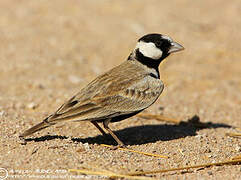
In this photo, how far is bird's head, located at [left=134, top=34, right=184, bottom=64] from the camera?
6191mm

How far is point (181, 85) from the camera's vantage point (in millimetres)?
9445

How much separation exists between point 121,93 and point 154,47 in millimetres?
1012

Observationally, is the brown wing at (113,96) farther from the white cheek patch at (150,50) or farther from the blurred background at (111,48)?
the blurred background at (111,48)

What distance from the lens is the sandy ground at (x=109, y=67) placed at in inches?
195

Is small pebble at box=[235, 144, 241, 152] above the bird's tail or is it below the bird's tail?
below

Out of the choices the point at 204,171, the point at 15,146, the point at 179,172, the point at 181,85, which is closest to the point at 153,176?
the point at 179,172

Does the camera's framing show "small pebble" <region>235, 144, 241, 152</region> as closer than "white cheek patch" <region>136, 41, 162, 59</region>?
Yes

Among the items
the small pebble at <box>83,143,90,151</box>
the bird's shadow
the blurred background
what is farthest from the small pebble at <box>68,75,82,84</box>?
the small pebble at <box>83,143,90,151</box>

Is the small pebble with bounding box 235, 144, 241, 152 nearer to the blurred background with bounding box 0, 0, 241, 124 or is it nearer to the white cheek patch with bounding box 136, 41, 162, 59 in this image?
the white cheek patch with bounding box 136, 41, 162, 59

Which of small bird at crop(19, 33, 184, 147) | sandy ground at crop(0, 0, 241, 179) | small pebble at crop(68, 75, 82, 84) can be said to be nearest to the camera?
sandy ground at crop(0, 0, 241, 179)

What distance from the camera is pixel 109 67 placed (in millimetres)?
10172

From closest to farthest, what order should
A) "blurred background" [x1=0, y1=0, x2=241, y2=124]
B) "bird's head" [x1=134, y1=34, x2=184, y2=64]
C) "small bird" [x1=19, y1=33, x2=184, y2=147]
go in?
"small bird" [x1=19, y1=33, x2=184, y2=147]
"bird's head" [x1=134, y1=34, x2=184, y2=64]
"blurred background" [x1=0, y1=0, x2=241, y2=124]

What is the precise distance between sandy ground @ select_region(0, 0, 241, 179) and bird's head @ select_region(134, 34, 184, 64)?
1.19 meters

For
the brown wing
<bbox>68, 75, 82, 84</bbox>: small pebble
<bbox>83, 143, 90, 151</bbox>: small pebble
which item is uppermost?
the brown wing
